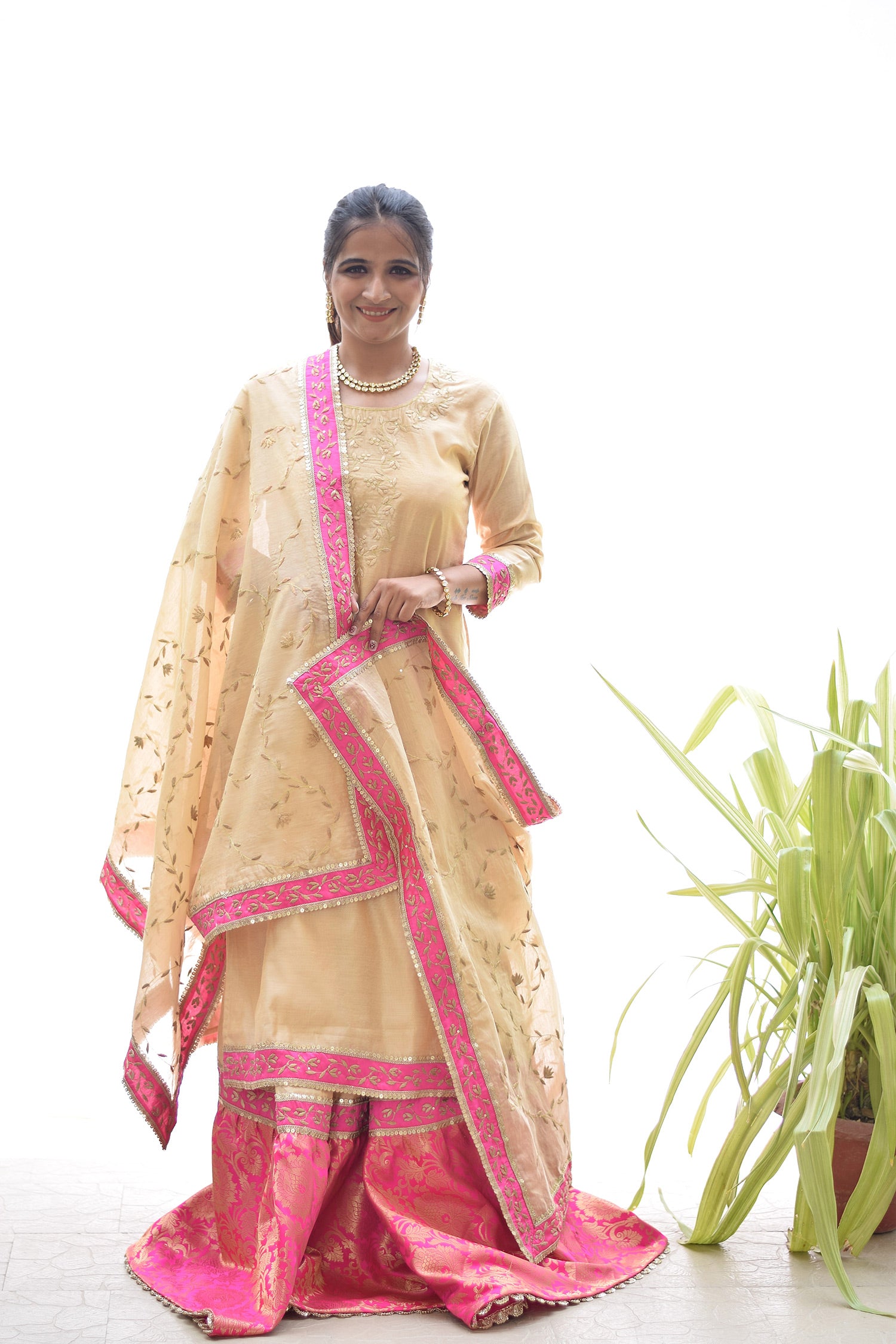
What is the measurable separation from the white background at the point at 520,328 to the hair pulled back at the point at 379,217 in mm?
987

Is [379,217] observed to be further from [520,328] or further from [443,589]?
[520,328]

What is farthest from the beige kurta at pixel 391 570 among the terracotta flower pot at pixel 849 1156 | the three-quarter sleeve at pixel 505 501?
the terracotta flower pot at pixel 849 1156

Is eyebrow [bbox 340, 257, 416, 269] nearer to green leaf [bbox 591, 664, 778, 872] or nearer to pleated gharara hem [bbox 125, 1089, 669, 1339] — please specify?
green leaf [bbox 591, 664, 778, 872]

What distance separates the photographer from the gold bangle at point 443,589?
205 centimetres

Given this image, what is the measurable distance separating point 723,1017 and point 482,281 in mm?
1876

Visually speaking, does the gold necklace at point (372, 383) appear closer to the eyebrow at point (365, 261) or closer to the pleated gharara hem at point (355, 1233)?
the eyebrow at point (365, 261)

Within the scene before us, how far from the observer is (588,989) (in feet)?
11.5

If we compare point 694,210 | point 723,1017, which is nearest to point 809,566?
point 694,210

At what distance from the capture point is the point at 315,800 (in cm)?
201

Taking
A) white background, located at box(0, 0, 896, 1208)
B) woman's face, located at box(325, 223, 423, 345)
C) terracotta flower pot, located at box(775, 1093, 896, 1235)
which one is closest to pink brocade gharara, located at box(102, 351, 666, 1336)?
woman's face, located at box(325, 223, 423, 345)

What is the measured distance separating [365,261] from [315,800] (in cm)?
79

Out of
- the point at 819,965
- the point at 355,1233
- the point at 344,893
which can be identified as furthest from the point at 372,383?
the point at 355,1233

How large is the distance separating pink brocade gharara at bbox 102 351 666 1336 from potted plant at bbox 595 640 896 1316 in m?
0.21

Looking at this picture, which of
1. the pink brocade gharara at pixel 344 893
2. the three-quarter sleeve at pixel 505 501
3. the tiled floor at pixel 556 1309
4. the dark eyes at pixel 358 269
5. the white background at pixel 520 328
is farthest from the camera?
the white background at pixel 520 328
